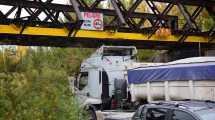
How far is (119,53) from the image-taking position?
21375 millimetres

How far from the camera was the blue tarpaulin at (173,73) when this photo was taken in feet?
49.9

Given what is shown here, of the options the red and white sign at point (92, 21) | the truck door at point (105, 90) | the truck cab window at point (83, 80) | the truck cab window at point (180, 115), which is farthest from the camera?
the truck cab window at point (83, 80)

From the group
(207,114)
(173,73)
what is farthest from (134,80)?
(207,114)

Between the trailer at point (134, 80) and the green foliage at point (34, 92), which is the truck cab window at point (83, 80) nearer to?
the trailer at point (134, 80)

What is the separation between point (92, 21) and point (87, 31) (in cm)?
61

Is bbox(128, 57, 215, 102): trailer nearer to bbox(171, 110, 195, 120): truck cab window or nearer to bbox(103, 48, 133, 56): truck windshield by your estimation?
bbox(103, 48, 133, 56): truck windshield

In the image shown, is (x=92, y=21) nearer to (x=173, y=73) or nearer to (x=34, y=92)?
(x=173, y=73)

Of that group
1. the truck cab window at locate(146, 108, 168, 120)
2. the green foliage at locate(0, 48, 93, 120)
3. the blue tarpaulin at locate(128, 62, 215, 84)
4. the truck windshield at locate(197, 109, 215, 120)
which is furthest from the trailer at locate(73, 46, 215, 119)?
the green foliage at locate(0, 48, 93, 120)

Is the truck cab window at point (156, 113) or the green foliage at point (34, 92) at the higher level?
the green foliage at point (34, 92)

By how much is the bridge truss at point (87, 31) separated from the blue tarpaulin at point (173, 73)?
8.58 feet

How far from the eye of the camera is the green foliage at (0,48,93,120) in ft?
23.6

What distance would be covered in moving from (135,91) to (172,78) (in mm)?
2425

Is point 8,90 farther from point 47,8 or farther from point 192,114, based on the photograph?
point 47,8

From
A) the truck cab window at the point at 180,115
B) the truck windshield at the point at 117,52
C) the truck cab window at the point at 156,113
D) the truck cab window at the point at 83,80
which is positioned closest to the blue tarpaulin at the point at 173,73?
the truck windshield at the point at 117,52
